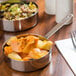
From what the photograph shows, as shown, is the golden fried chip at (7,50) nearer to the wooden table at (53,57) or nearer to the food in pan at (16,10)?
the wooden table at (53,57)

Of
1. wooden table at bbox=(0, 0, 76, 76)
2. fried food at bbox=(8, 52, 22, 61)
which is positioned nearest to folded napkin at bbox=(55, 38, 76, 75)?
wooden table at bbox=(0, 0, 76, 76)

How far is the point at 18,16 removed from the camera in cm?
98

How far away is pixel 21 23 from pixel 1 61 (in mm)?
193

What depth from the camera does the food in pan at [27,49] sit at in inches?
29.3

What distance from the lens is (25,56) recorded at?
76cm

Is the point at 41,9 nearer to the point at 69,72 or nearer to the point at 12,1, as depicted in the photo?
the point at 12,1

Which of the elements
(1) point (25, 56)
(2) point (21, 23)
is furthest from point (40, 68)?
(2) point (21, 23)

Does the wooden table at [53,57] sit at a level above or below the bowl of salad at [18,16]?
below

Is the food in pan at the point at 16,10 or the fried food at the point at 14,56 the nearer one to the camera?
the fried food at the point at 14,56

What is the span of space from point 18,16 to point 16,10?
4cm

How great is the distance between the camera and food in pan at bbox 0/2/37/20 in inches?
38.7

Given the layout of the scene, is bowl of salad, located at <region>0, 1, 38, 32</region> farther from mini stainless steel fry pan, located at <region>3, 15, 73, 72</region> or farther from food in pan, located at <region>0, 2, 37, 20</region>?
mini stainless steel fry pan, located at <region>3, 15, 73, 72</region>

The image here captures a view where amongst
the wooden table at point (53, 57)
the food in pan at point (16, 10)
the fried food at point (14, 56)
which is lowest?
the wooden table at point (53, 57)

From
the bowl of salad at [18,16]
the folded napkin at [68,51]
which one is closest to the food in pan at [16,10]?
the bowl of salad at [18,16]
